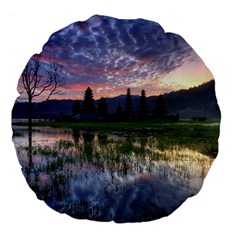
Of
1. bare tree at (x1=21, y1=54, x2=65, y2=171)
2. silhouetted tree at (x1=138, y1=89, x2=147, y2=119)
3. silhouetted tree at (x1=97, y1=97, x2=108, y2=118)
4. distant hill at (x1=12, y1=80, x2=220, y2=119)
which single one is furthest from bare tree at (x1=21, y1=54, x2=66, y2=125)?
silhouetted tree at (x1=138, y1=89, x2=147, y2=119)

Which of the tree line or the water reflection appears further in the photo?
the tree line

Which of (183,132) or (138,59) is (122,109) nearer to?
(138,59)

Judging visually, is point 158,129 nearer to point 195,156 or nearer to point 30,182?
point 195,156

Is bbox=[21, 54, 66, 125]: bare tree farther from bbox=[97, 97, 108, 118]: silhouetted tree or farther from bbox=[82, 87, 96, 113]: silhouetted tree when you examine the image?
bbox=[97, 97, 108, 118]: silhouetted tree

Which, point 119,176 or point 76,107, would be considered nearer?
point 119,176

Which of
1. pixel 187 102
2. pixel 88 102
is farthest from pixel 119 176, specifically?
pixel 187 102

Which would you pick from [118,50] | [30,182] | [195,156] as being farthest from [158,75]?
[30,182]

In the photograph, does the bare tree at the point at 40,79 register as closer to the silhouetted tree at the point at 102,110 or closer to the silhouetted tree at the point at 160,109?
the silhouetted tree at the point at 102,110
